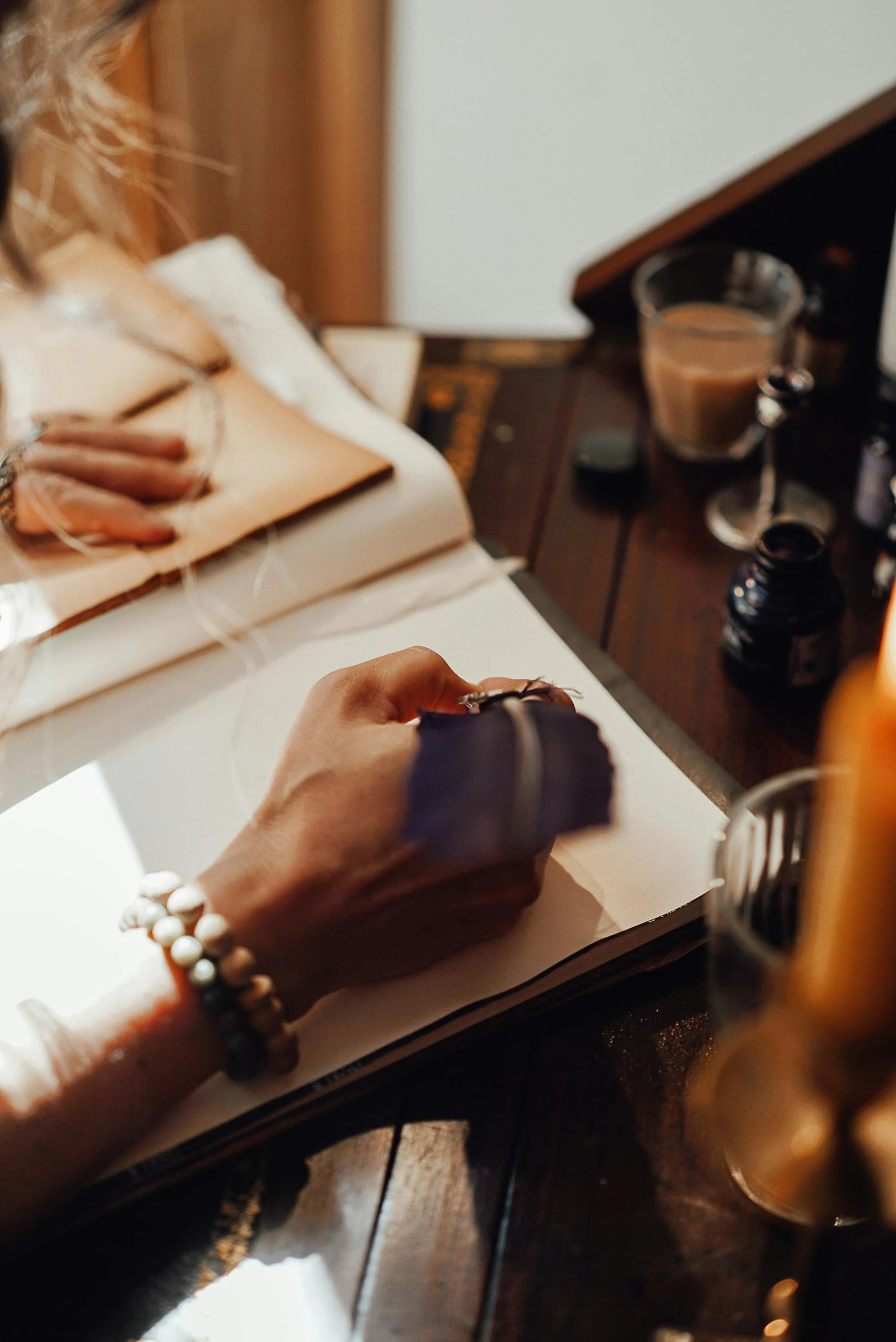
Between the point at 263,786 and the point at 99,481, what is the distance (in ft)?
0.81

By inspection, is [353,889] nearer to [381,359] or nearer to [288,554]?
[288,554]

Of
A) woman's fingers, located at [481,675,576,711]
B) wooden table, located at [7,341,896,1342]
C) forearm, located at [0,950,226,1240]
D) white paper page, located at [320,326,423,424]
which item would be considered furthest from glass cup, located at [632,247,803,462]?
forearm, located at [0,950,226,1240]

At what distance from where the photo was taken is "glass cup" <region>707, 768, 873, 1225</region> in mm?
348

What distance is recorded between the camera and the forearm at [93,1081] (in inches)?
16.7

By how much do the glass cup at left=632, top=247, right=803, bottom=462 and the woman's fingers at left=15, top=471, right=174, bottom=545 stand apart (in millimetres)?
381

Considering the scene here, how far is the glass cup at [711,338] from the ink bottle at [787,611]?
0.19 meters

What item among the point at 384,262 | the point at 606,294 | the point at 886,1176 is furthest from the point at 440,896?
the point at 384,262

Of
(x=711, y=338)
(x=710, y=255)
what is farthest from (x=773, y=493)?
(x=710, y=255)

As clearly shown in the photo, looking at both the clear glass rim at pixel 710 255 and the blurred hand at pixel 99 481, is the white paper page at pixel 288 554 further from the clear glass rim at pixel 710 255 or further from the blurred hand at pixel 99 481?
the clear glass rim at pixel 710 255

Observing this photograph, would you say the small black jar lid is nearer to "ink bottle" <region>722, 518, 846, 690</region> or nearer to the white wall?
"ink bottle" <region>722, 518, 846, 690</region>

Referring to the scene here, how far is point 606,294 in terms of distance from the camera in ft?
3.07

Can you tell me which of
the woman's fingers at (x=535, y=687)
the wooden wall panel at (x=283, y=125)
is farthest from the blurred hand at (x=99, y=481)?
the wooden wall panel at (x=283, y=125)

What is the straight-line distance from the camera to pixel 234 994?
45cm

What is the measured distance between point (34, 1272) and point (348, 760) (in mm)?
229
